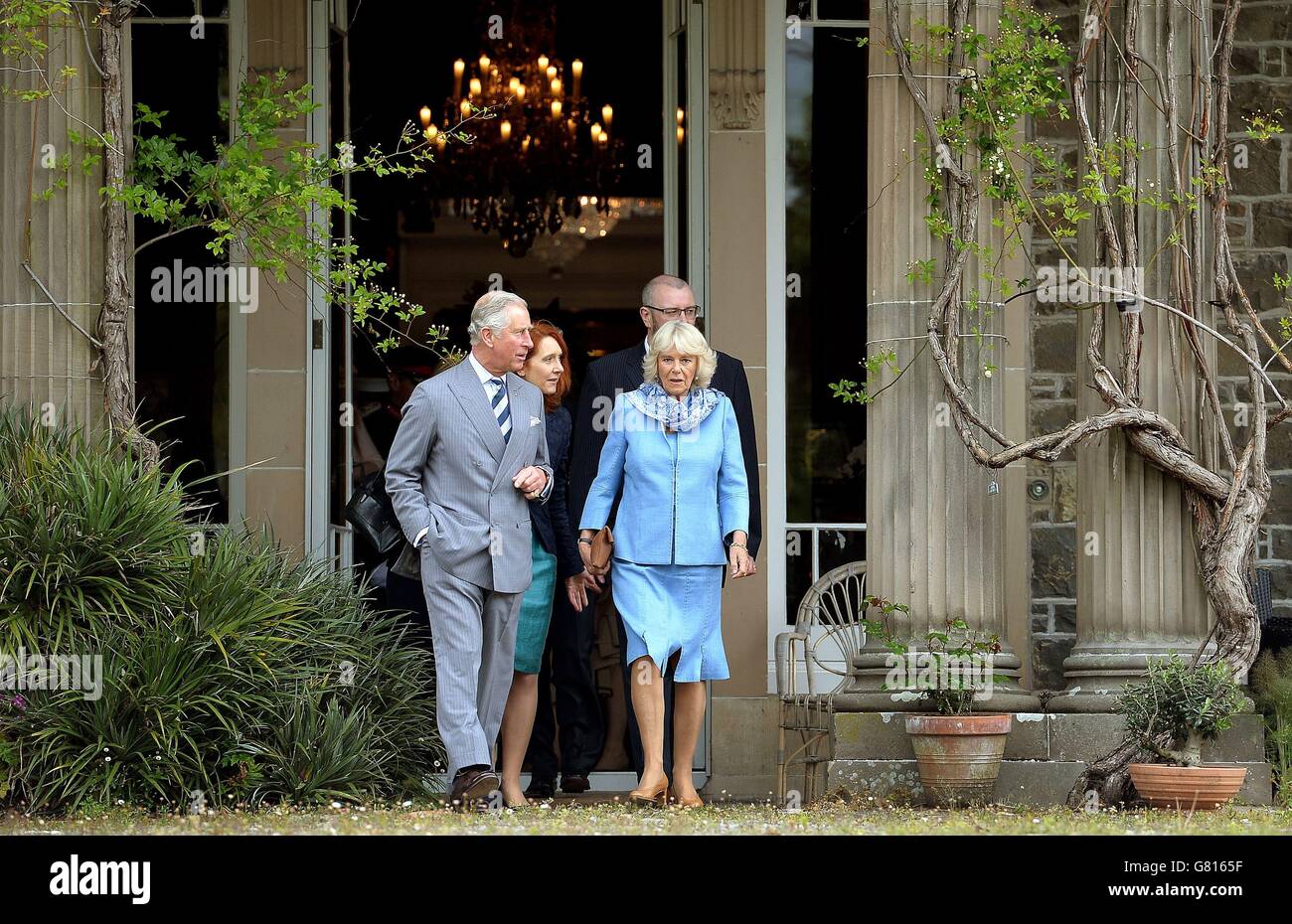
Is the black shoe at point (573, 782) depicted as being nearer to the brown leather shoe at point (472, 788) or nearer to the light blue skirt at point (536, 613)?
the light blue skirt at point (536, 613)

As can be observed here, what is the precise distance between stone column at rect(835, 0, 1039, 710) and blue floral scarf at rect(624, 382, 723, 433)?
889mm

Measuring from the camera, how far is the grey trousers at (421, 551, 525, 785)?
6.80 meters

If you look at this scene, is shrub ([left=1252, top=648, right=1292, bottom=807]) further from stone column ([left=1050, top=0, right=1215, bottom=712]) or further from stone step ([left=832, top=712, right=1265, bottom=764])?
stone column ([left=1050, top=0, right=1215, bottom=712])

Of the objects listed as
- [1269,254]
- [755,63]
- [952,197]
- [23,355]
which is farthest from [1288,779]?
[23,355]

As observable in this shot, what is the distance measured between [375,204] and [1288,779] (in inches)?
286

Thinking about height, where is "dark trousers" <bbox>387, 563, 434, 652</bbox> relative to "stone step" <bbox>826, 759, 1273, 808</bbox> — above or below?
above

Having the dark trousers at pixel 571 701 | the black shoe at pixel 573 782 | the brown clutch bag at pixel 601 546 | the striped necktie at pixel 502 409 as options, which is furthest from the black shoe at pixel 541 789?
the striped necktie at pixel 502 409

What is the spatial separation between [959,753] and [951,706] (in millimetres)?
238

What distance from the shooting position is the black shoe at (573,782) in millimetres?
8328

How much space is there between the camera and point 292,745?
6.82 meters

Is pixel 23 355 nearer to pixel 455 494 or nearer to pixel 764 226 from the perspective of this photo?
pixel 455 494

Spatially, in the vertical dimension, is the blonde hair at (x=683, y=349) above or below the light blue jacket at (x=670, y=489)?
above

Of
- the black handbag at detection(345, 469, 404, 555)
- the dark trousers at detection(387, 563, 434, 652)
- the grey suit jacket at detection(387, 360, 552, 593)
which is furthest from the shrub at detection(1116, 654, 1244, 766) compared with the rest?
the black handbag at detection(345, 469, 404, 555)

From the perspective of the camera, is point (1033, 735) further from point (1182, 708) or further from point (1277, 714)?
point (1277, 714)
